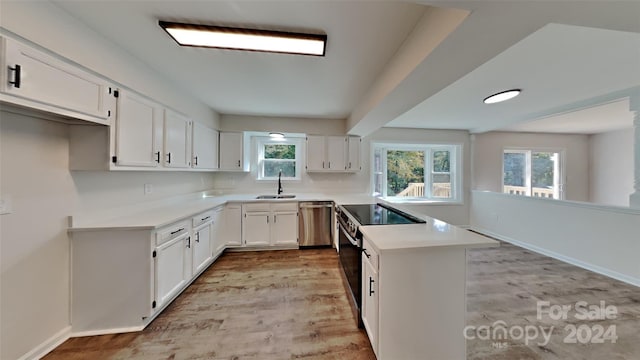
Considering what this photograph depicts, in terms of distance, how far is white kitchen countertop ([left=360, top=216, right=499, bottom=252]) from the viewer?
1.40 m

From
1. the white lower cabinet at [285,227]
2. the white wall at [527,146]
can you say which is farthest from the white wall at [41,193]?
the white wall at [527,146]

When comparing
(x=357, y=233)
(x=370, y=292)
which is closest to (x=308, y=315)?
(x=370, y=292)

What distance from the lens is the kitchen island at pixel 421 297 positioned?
4.66 feet

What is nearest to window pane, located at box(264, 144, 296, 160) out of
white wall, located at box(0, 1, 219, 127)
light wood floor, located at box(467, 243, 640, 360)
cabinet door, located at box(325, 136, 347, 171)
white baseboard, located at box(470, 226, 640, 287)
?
cabinet door, located at box(325, 136, 347, 171)

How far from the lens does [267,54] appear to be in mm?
1976

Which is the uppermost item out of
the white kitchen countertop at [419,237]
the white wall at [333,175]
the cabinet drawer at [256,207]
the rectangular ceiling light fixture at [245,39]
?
the rectangular ceiling light fixture at [245,39]

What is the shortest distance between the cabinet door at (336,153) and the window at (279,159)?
705 millimetres

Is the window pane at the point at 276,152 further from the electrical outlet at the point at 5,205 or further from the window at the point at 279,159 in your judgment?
the electrical outlet at the point at 5,205

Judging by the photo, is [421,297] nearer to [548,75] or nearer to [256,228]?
[548,75]

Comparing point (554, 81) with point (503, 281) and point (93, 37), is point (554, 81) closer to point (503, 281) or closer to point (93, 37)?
point (503, 281)

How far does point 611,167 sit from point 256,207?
8.02 metres

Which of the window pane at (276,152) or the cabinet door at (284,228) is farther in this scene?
the window pane at (276,152)

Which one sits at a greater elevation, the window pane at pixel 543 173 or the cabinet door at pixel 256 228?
the window pane at pixel 543 173

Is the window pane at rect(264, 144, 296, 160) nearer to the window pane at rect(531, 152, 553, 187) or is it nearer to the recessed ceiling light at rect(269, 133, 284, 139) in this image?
the recessed ceiling light at rect(269, 133, 284, 139)
